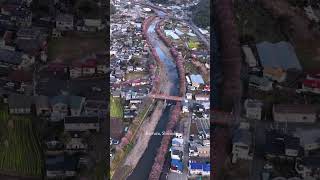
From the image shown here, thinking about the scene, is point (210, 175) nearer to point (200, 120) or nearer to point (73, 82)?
point (200, 120)

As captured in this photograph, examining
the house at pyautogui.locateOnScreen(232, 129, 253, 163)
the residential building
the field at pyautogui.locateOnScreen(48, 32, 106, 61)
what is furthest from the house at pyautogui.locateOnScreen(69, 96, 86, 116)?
the house at pyautogui.locateOnScreen(232, 129, 253, 163)

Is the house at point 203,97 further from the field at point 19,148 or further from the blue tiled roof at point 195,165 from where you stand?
the field at point 19,148

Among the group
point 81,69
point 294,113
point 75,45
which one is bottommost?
point 294,113

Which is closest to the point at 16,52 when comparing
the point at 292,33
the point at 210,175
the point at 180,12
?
the point at 180,12

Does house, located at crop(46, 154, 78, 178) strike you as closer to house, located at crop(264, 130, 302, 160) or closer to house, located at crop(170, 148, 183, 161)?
house, located at crop(170, 148, 183, 161)

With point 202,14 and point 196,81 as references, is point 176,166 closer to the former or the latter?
point 196,81

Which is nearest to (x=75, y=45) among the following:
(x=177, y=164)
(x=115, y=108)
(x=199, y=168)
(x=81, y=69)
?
(x=81, y=69)

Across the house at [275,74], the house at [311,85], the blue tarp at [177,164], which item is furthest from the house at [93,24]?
the house at [311,85]
